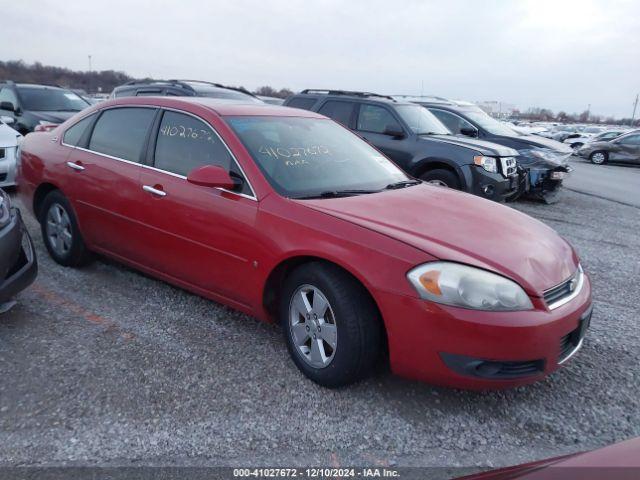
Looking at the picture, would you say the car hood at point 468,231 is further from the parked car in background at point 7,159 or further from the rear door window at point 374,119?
the parked car in background at point 7,159

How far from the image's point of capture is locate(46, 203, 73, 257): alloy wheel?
4.80 metres

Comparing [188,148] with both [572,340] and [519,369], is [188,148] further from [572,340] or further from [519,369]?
[572,340]

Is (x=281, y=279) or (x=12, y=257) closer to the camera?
(x=281, y=279)

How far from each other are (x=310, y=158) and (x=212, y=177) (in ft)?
2.49

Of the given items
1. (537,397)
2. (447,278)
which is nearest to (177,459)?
(447,278)

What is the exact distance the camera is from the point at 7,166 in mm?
7559

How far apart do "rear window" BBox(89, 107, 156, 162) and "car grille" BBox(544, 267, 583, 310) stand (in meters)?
3.04

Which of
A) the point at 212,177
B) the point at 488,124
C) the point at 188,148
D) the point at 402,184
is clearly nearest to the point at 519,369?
the point at 402,184

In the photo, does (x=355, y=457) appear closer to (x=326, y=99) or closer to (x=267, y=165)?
(x=267, y=165)

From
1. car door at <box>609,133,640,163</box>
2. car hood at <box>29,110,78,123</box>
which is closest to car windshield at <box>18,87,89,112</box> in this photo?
car hood at <box>29,110,78,123</box>

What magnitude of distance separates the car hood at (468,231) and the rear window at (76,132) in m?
2.61

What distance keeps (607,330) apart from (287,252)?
8.69 feet

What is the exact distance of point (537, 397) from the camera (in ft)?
10.4

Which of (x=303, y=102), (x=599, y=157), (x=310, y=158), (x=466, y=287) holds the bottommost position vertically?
(x=599, y=157)
